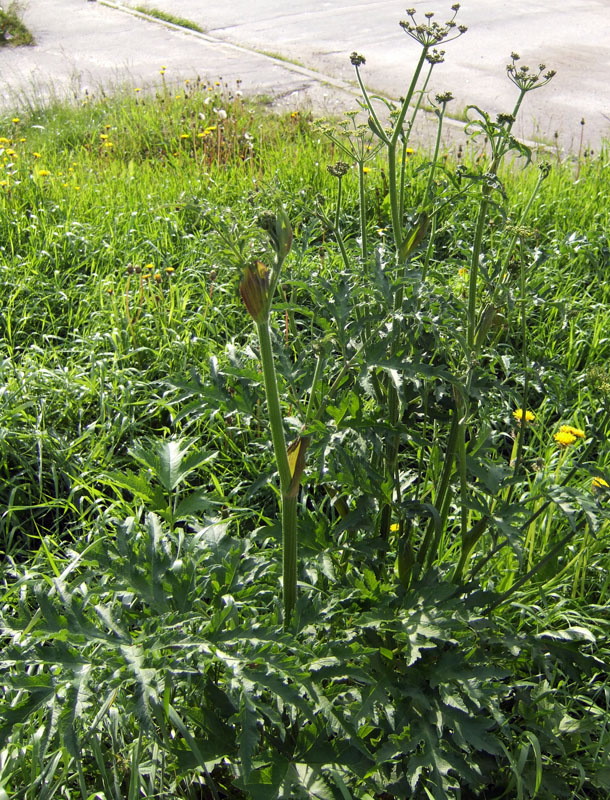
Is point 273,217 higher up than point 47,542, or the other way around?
point 273,217

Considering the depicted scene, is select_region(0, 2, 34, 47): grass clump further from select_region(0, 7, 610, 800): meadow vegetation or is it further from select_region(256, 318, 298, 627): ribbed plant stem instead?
select_region(256, 318, 298, 627): ribbed plant stem

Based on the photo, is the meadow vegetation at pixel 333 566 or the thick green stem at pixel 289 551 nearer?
the meadow vegetation at pixel 333 566

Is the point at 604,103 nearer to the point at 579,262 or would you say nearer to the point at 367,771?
the point at 579,262

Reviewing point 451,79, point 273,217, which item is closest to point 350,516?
point 273,217

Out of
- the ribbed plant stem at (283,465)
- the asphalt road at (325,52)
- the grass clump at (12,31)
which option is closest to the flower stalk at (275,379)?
→ the ribbed plant stem at (283,465)

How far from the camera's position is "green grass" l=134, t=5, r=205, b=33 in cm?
1148

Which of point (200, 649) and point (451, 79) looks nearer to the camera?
point (200, 649)

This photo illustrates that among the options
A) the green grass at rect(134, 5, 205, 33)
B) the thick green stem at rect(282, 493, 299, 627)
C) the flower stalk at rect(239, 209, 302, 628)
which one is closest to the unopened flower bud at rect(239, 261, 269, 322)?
the flower stalk at rect(239, 209, 302, 628)

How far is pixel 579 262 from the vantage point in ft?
12.0

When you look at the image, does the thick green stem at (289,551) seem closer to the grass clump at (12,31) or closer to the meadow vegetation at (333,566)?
the meadow vegetation at (333,566)

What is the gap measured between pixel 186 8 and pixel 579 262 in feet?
36.9

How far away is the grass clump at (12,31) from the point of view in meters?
11.1

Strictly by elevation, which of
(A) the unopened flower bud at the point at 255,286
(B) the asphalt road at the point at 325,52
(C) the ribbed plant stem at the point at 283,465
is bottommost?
(B) the asphalt road at the point at 325,52

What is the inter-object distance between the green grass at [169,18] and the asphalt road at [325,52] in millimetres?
155
